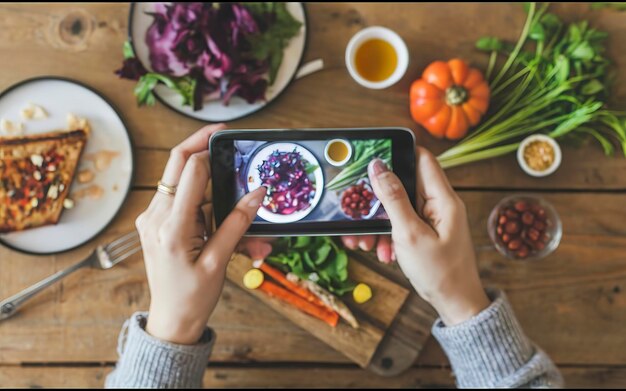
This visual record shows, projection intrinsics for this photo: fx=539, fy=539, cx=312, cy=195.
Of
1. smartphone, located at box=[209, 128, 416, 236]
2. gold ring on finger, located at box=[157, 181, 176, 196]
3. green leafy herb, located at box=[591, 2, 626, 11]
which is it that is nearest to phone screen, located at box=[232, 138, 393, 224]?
smartphone, located at box=[209, 128, 416, 236]

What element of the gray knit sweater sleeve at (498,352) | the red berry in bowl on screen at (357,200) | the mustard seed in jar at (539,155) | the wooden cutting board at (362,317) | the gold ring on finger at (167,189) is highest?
the mustard seed in jar at (539,155)

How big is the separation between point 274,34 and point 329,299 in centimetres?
56

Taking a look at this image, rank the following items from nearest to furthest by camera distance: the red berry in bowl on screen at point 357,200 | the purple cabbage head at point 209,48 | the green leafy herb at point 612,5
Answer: the red berry in bowl on screen at point 357,200
the purple cabbage head at point 209,48
the green leafy herb at point 612,5

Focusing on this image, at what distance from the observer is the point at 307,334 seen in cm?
114

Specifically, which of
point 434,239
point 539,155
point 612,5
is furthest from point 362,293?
point 612,5

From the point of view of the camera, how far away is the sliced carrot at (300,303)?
3.57ft

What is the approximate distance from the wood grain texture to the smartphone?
18 centimetres

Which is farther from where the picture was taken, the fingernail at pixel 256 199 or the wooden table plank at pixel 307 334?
the wooden table plank at pixel 307 334

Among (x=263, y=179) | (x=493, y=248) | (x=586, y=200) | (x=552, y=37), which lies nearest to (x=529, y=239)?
(x=493, y=248)

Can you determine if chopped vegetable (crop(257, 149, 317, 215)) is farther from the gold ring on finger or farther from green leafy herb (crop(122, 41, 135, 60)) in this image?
green leafy herb (crop(122, 41, 135, 60))

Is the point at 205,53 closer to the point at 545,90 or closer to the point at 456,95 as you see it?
the point at 456,95

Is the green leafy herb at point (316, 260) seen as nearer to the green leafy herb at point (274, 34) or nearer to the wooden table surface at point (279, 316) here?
the wooden table surface at point (279, 316)

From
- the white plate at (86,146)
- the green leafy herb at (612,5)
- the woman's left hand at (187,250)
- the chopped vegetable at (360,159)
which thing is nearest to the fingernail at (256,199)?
the woman's left hand at (187,250)

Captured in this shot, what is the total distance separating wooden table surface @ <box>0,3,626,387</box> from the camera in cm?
113
